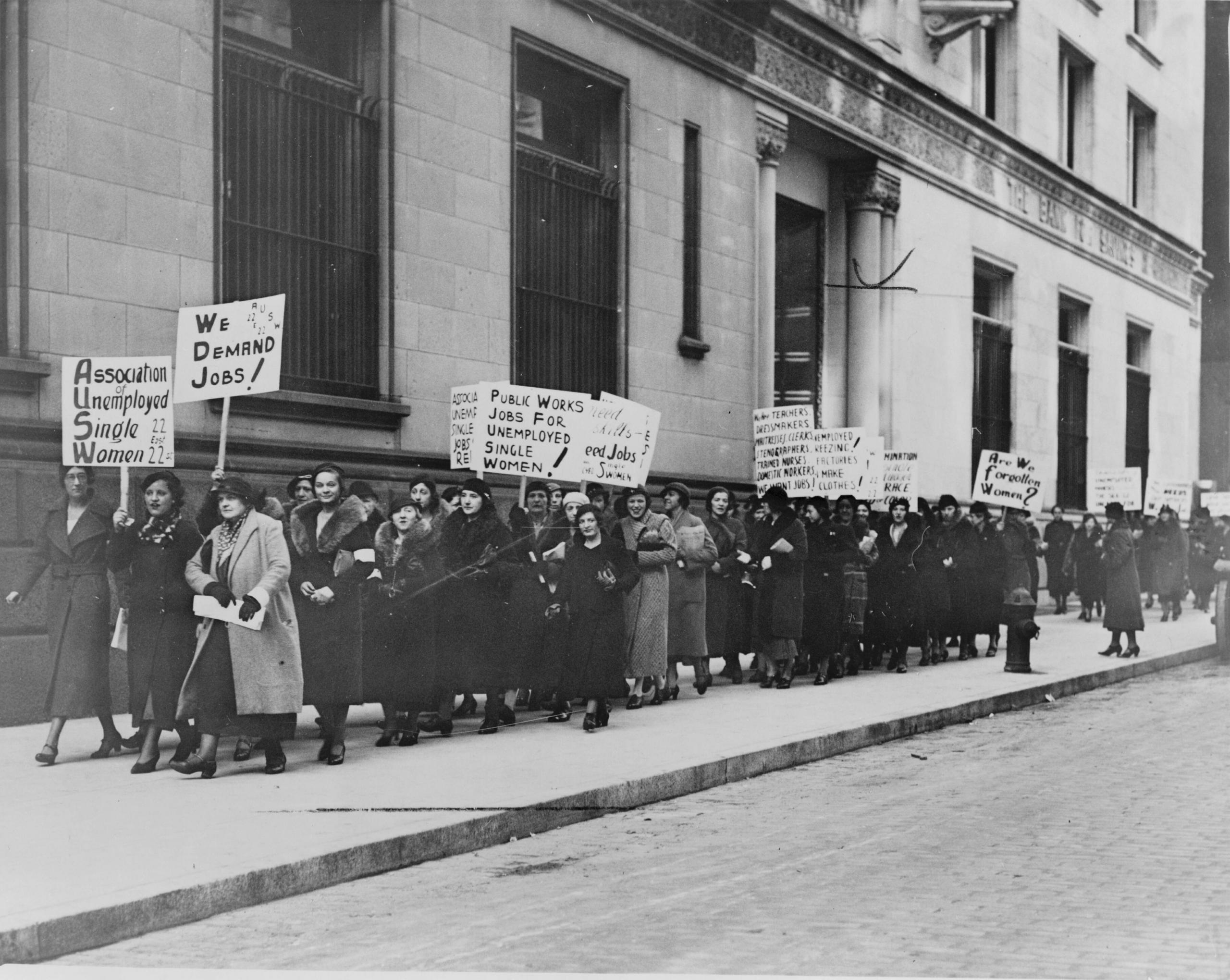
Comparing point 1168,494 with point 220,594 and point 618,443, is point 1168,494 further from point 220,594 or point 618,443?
point 220,594

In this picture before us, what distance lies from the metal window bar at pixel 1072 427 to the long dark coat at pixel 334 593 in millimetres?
22169

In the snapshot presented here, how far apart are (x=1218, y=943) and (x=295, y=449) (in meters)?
9.37

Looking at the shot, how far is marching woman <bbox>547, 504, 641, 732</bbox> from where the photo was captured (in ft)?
37.4

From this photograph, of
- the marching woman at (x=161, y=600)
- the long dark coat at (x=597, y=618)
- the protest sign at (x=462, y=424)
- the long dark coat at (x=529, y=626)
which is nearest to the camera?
the marching woman at (x=161, y=600)

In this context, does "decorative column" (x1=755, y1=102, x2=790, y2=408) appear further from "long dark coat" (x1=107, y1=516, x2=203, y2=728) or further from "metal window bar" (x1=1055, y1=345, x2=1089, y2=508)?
"long dark coat" (x1=107, y1=516, x2=203, y2=728)

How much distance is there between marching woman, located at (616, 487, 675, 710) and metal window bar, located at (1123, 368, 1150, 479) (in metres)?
23.1

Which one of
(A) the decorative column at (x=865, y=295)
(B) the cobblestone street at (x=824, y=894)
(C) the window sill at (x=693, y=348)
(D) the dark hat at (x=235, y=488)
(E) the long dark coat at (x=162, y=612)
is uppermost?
(A) the decorative column at (x=865, y=295)

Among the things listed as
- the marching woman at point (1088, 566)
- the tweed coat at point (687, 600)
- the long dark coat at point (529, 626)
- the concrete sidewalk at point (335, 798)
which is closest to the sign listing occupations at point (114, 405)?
the concrete sidewalk at point (335, 798)

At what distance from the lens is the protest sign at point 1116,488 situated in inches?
1001

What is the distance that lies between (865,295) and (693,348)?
614 centimetres

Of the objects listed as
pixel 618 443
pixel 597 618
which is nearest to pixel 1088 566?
pixel 618 443

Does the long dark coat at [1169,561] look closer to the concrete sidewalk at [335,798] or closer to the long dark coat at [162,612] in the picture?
the concrete sidewalk at [335,798]

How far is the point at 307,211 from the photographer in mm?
14227

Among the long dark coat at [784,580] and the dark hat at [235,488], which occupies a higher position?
the dark hat at [235,488]
